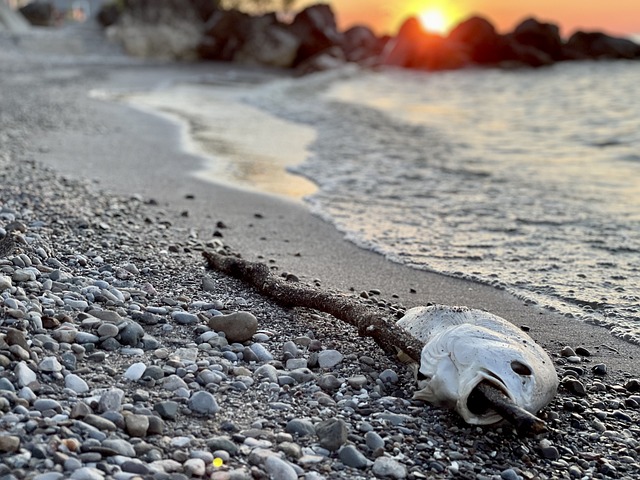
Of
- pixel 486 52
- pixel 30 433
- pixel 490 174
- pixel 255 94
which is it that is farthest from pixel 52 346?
pixel 486 52

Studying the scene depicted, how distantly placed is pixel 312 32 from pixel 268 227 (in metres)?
37.5

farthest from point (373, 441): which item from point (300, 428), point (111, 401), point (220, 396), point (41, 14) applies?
point (41, 14)

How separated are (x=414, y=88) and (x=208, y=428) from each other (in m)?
25.0

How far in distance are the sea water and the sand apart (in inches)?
9.2

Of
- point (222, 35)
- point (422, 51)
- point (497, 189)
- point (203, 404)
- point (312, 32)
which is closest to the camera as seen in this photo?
point (203, 404)

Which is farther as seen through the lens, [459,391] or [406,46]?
[406,46]

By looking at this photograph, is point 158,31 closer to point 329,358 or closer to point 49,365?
point 329,358

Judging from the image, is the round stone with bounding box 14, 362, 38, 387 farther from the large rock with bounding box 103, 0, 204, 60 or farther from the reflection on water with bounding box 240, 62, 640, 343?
the large rock with bounding box 103, 0, 204, 60

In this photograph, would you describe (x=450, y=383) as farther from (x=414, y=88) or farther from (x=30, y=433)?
(x=414, y=88)

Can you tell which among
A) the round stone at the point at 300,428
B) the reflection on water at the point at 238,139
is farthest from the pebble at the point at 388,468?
the reflection on water at the point at 238,139

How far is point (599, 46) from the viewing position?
40344mm

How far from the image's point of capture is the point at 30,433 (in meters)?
2.52

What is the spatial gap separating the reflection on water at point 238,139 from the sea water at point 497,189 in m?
0.32

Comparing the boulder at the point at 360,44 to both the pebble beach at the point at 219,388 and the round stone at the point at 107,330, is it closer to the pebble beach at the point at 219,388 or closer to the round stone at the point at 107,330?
the pebble beach at the point at 219,388
